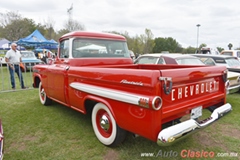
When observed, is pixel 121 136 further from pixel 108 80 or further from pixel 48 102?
pixel 48 102

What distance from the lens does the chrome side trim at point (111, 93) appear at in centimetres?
209

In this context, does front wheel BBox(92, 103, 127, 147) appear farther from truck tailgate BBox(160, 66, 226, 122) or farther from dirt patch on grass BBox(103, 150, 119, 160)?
truck tailgate BBox(160, 66, 226, 122)

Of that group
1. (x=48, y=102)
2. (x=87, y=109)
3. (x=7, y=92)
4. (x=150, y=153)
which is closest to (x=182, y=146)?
(x=150, y=153)

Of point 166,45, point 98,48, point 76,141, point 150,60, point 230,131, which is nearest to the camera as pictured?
point 76,141

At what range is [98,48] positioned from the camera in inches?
159

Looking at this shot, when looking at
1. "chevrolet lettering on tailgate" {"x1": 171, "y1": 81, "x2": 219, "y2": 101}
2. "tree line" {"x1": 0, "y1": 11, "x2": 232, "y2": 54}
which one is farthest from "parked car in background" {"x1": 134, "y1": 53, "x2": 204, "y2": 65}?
→ "tree line" {"x1": 0, "y1": 11, "x2": 232, "y2": 54}

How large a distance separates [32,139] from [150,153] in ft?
6.61

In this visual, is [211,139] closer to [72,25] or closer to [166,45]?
[72,25]

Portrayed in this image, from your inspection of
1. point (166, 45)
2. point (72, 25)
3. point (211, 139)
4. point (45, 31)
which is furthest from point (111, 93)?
point (166, 45)

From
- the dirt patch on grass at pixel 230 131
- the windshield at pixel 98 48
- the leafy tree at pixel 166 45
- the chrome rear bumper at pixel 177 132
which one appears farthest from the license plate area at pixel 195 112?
the leafy tree at pixel 166 45

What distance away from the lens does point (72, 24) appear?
103 ft

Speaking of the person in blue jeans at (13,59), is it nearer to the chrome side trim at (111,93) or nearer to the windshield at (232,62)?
the chrome side trim at (111,93)

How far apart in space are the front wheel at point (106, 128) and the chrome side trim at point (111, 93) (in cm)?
26

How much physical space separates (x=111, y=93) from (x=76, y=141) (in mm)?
1245
